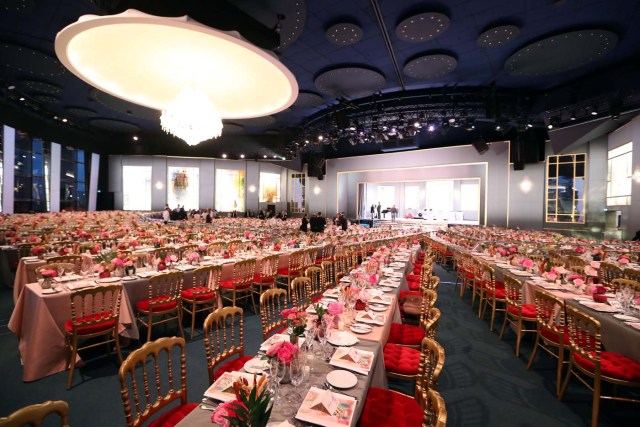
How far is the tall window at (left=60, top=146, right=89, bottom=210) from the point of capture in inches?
602

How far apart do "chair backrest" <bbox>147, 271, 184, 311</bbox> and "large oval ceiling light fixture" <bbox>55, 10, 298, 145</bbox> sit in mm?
2439

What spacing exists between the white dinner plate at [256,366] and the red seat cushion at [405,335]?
1733 millimetres

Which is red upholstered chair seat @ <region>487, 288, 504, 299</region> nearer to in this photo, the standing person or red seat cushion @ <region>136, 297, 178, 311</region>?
red seat cushion @ <region>136, 297, 178, 311</region>

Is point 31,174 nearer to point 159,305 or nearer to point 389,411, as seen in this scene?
point 159,305

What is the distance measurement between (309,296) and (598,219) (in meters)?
13.7

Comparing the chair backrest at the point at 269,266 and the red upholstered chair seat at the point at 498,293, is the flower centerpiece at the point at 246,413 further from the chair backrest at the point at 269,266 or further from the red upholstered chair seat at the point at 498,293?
the red upholstered chair seat at the point at 498,293

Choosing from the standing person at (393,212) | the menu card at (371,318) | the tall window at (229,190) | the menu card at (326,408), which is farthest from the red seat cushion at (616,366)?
the tall window at (229,190)

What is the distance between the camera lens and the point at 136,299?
427cm

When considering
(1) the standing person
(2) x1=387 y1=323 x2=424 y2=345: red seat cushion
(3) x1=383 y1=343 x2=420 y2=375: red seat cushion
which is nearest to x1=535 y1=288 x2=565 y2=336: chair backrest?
(2) x1=387 y1=323 x2=424 y2=345: red seat cushion

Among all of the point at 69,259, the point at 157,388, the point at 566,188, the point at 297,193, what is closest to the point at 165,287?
the point at 69,259

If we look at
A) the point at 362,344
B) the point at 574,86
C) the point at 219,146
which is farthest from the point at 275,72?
the point at 219,146

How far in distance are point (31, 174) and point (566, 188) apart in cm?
2306

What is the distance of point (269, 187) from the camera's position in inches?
838

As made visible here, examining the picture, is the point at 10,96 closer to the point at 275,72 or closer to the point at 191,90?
the point at 191,90
